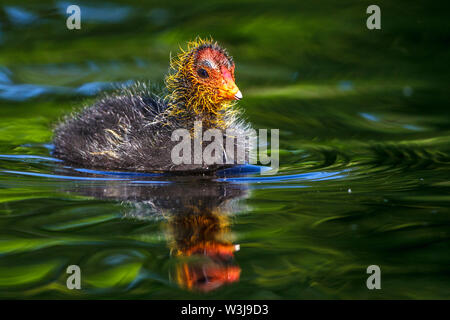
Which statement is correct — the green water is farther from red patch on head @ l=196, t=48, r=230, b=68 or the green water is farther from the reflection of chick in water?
red patch on head @ l=196, t=48, r=230, b=68

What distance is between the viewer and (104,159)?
7.58 m

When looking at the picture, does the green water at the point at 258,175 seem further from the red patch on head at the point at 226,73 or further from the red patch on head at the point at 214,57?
the red patch on head at the point at 214,57

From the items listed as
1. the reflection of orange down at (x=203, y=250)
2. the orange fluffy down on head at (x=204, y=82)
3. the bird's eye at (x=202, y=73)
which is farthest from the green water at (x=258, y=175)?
the bird's eye at (x=202, y=73)

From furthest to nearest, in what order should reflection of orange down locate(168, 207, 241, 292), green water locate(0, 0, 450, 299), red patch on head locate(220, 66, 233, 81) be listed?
red patch on head locate(220, 66, 233, 81), green water locate(0, 0, 450, 299), reflection of orange down locate(168, 207, 241, 292)

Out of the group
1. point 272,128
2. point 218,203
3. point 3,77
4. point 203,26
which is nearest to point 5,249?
point 218,203

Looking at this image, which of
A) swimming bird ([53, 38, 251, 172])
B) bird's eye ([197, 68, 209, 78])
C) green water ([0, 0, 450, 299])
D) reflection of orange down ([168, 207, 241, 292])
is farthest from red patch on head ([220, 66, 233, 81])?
reflection of orange down ([168, 207, 241, 292])

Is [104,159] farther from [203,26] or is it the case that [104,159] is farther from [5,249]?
[203,26]

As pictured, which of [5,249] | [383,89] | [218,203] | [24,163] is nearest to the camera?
[5,249]

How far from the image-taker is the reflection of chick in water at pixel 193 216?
14.9ft

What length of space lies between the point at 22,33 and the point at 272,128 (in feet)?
16.0

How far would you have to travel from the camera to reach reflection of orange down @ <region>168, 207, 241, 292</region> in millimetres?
4480

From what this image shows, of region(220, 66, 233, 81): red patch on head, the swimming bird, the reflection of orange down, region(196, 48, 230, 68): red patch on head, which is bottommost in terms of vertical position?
the reflection of orange down

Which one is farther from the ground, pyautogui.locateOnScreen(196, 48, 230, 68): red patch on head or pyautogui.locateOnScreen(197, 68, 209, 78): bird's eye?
pyautogui.locateOnScreen(196, 48, 230, 68): red patch on head

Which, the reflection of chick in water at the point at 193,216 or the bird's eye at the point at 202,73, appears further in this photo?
the bird's eye at the point at 202,73
